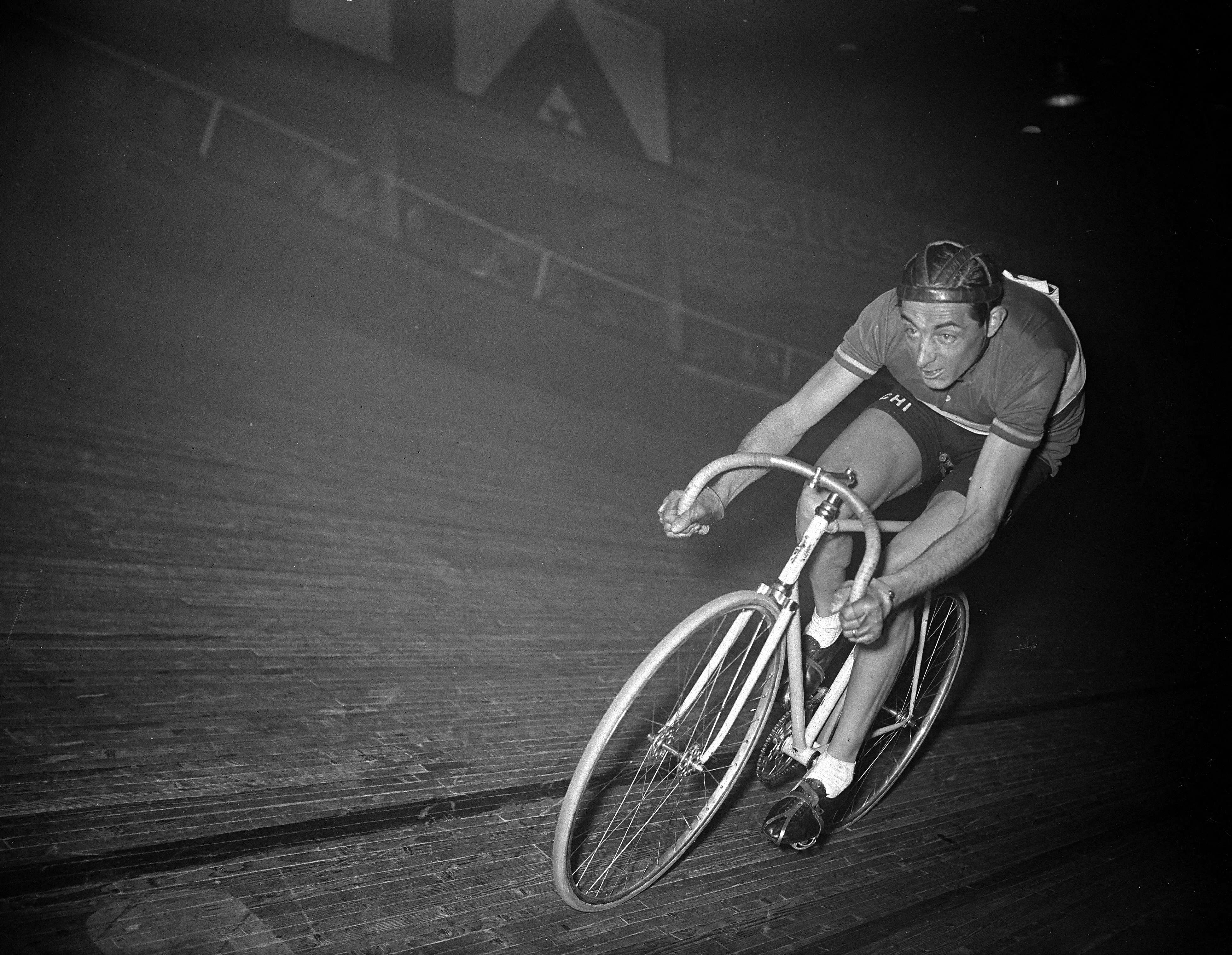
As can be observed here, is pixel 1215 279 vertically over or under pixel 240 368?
over

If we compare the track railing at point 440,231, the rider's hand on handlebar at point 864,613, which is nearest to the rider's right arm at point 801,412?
the rider's hand on handlebar at point 864,613

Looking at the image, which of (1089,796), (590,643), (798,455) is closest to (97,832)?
(590,643)

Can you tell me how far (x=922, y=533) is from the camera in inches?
90.7

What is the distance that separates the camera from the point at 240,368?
5.27m

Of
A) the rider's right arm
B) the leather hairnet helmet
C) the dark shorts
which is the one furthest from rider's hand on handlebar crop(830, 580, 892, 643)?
the dark shorts

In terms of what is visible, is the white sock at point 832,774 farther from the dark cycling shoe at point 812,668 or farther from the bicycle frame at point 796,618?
the dark cycling shoe at point 812,668

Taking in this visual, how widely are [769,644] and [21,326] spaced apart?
13.9 ft

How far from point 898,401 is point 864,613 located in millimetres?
864

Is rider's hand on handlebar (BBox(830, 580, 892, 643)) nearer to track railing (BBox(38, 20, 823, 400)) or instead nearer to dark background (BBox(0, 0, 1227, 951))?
dark background (BBox(0, 0, 1227, 951))

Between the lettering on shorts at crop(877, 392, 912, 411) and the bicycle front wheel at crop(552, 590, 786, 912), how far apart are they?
2.31ft

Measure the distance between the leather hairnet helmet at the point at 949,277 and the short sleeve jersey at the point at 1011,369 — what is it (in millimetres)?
160

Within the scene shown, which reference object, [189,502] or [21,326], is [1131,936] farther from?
[21,326]

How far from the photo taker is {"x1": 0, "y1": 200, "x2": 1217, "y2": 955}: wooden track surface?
1.70 meters

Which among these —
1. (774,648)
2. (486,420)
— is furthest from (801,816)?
(486,420)
